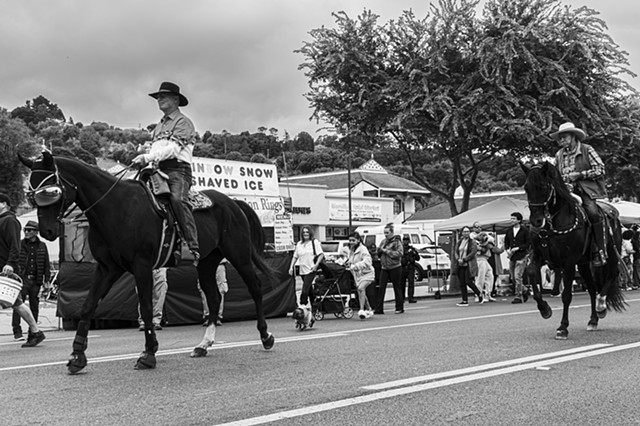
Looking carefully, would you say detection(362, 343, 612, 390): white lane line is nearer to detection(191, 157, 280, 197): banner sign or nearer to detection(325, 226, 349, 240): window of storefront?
detection(191, 157, 280, 197): banner sign

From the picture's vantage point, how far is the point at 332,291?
16.0 meters

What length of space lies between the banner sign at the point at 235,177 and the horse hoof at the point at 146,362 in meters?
11.3

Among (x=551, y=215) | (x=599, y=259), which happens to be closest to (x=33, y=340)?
(x=551, y=215)

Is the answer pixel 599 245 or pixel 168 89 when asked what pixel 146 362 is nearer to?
pixel 168 89

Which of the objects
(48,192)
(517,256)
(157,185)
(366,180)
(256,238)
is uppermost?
(366,180)

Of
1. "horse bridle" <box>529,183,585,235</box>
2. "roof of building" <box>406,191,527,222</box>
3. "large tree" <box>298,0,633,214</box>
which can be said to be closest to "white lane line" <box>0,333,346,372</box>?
"horse bridle" <box>529,183,585,235</box>

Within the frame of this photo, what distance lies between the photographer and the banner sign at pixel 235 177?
19125 mm

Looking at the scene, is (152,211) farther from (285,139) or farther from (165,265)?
(285,139)

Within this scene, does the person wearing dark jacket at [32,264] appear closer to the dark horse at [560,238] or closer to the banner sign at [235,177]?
the banner sign at [235,177]

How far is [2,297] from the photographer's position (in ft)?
33.9

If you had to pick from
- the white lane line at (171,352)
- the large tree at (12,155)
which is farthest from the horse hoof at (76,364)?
the large tree at (12,155)

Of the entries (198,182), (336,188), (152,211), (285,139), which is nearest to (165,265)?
(152,211)

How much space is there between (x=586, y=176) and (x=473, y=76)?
12701 millimetres

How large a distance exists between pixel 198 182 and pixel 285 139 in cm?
9661
